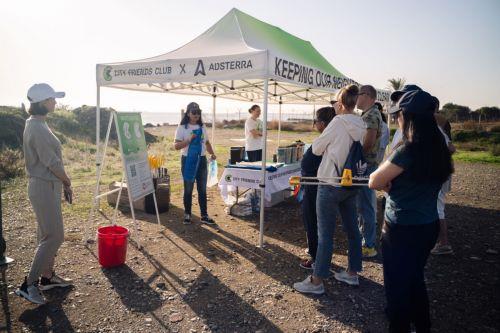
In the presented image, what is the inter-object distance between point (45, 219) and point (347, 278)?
3190 mm

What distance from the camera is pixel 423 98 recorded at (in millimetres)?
2029

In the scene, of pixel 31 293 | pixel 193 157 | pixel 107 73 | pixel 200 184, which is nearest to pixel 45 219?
pixel 31 293

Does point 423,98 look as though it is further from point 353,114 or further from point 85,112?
point 85,112

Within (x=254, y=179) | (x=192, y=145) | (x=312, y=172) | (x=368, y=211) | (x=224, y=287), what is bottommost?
(x=224, y=287)

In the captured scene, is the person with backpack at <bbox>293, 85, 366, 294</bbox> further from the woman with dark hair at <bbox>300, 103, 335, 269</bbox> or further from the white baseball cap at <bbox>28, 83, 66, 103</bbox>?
the white baseball cap at <bbox>28, 83, 66, 103</bbox>

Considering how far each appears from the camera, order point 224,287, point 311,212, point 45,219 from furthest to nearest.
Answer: point 311,212, point 224,287, point 45,219

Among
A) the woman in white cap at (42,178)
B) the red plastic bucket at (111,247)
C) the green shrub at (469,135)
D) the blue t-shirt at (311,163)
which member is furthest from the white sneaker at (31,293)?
the green shrub at (469,135)

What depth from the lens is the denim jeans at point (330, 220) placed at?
3215mm

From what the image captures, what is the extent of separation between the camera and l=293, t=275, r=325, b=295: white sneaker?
355cm

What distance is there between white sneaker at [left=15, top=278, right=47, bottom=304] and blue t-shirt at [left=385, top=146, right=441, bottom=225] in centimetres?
329

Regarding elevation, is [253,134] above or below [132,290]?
above

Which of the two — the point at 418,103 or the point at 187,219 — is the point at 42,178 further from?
the point at 418,103

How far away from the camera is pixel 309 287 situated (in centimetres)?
358

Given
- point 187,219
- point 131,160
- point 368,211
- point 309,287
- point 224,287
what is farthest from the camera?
point 187,219
